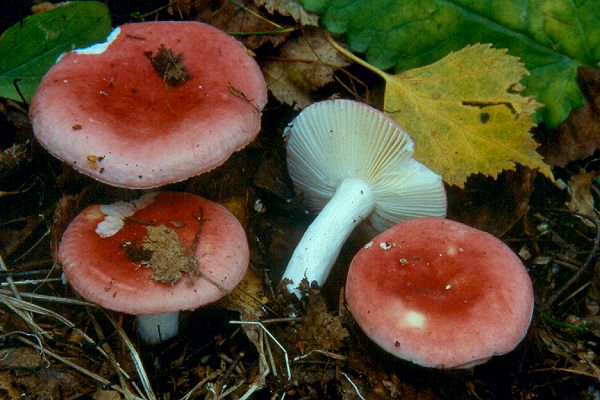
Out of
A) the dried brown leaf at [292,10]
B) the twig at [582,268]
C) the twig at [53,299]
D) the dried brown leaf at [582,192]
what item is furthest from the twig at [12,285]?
the dried brown leaf at [582,192]

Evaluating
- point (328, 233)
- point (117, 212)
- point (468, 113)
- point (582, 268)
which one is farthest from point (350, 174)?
point (582, 268)

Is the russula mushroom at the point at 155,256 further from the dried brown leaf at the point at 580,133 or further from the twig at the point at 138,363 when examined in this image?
the dried brown leaf at the point at 580,133

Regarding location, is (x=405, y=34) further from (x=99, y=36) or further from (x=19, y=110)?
(x=19, y=110)

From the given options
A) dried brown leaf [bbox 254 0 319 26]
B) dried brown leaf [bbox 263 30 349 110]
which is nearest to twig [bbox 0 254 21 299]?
dried brown leaf [bbox 263 30 349 110]

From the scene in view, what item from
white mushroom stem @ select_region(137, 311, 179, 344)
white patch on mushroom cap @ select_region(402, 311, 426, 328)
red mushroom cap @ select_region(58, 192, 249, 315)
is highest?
red mushroom cap @ select_region(58, 192, 249, 315)

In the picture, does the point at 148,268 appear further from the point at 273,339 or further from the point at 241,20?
the point at 241,20

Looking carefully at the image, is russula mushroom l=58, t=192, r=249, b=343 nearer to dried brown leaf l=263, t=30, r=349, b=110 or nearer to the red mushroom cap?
the red mushroom cap
